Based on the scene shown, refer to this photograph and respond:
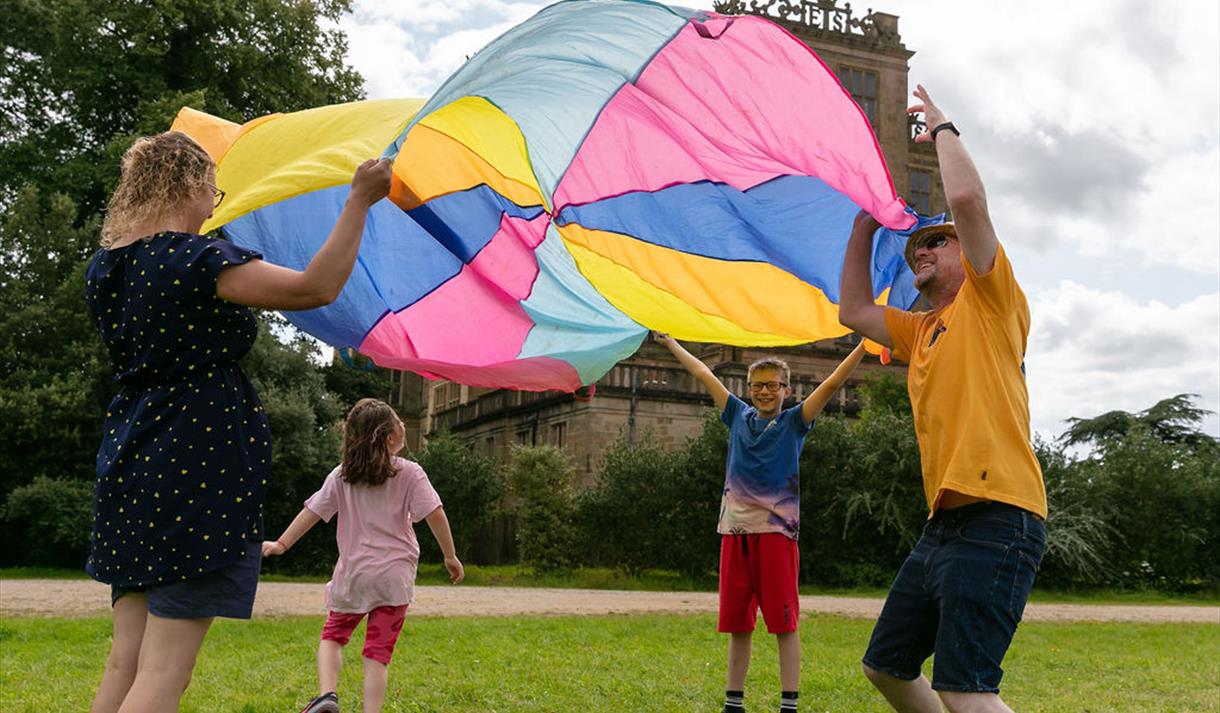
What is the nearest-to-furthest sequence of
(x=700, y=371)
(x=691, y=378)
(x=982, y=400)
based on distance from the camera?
(x=982, y=400) → (x=700, y=371) → (x=691, y=378)

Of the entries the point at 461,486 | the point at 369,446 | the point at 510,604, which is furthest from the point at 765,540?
the point at 461,486

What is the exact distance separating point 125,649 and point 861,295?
290 cm

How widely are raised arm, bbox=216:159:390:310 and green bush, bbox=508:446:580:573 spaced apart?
2098 cm

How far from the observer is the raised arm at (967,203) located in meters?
3.32

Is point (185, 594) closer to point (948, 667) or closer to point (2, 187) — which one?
point (948, 667)

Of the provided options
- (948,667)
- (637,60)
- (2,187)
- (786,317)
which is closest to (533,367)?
(786,317)

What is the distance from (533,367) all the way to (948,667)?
10.6 ft

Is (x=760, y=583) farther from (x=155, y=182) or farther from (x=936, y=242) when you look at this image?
(x=155, y=182)

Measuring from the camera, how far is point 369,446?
5539mm

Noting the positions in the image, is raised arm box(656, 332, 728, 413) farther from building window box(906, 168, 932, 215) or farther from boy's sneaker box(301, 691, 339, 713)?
building window box(906, 168, 932, 215)

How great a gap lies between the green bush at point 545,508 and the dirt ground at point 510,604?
10.3ft

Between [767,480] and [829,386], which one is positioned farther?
[767,480]

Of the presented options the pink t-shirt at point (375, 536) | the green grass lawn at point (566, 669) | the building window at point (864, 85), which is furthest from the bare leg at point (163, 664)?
the building window at point (864, 85)

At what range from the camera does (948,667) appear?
338 centimetres
